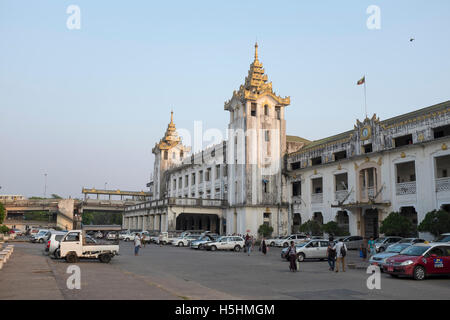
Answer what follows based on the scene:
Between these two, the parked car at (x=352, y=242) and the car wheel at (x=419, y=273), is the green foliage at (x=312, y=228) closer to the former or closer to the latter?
the parked car at (x=352, y=242)

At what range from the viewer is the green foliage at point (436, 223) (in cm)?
2895

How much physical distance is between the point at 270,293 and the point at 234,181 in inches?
1539

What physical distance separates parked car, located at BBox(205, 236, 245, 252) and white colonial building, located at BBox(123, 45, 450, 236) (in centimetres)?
955

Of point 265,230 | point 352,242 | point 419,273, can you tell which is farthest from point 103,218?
point 419,273

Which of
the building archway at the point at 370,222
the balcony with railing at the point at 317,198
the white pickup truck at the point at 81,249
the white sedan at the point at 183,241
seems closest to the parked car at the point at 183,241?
the white sedan at the point at 183,241

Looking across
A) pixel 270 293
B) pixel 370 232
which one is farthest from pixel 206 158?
pixel 270 293

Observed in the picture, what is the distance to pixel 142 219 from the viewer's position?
69.0m

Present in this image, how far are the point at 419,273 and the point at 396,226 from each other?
16.1m

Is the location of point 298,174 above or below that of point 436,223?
above

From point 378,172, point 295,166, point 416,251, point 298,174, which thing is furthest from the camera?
point 295,166

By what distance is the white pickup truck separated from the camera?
22.8 metres

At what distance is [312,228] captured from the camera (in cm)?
4250

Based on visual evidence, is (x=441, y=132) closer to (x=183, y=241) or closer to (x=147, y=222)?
Answer: (x=183, y=241)
